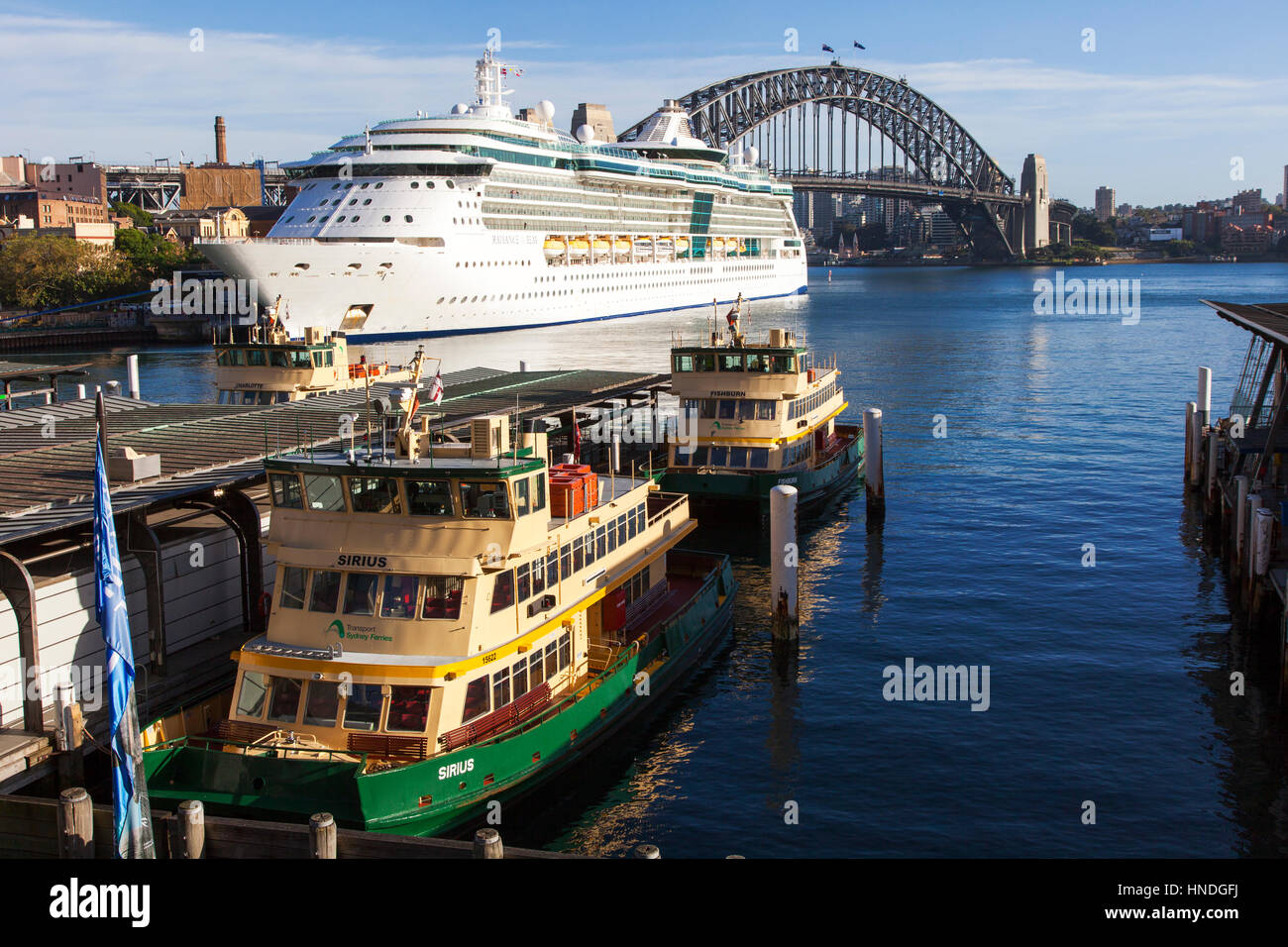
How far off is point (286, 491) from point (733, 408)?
23.6 meters

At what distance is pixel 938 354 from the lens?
94.6 metres

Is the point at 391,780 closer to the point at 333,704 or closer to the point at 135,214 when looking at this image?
the point at 333,704

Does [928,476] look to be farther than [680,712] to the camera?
Yes

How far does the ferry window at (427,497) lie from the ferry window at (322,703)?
286 cm

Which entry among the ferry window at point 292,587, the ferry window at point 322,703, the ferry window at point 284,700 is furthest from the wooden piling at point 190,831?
the ferry window at point 292,587

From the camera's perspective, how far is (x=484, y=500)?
1850 cm

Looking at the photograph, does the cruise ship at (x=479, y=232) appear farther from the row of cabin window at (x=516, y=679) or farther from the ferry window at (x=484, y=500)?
the ferry window at (x=484, y=500)

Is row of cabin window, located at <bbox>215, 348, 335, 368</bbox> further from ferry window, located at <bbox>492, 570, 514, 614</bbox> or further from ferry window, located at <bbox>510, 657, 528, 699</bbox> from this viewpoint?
ferry window, located at <bbox>492, 570, 514, 614</bbox>

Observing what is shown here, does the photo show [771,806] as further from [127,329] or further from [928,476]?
[127,329]

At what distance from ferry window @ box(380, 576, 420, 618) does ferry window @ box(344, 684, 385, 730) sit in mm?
1127

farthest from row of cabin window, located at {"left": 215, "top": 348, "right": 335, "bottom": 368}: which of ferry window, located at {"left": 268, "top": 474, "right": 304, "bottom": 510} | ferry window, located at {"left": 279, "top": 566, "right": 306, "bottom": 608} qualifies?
ferry window, located at {"left": 279, "top": 566, "right": 306, "bottom": 608}

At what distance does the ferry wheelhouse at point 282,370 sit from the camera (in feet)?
144
